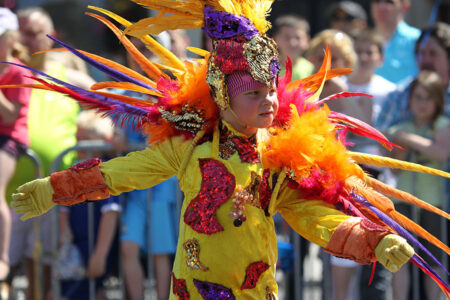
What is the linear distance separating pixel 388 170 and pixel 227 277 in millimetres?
2160

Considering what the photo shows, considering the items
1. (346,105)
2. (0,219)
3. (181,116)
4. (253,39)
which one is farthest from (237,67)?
(0,219)

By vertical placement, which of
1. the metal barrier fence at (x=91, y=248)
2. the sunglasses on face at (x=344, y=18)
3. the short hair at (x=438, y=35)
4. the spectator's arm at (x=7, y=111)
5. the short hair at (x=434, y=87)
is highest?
the sunglasses on face at (x=344, y=18)

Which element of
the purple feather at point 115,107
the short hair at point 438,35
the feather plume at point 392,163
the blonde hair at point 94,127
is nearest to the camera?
the feather plume at point 392,163

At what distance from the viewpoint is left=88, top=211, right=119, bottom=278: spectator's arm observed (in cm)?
525

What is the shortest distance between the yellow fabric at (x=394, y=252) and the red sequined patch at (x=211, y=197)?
709 mm

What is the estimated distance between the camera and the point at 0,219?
5.21 m

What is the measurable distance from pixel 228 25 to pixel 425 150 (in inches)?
84.1

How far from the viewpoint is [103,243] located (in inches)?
207

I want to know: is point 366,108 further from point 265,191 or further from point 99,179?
point 99,179

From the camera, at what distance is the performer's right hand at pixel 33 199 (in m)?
3.44

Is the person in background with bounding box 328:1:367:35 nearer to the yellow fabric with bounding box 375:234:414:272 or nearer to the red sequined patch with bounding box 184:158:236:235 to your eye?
the red sequined patch with bounding box 184:158:236:235

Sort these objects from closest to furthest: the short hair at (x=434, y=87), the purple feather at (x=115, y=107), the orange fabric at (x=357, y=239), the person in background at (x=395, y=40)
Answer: the orange fabric at (x=357, y=239) < the purple feather at (x=115, y=107) < the short hair at (x=434, y=87) < the person in background at (x=395, y=40)

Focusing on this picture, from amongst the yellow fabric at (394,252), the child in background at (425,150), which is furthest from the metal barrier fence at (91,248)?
the yellow fabric at (394,252)

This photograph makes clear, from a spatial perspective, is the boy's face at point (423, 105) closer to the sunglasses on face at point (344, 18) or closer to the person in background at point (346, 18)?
the person in background at point (346, 18)
